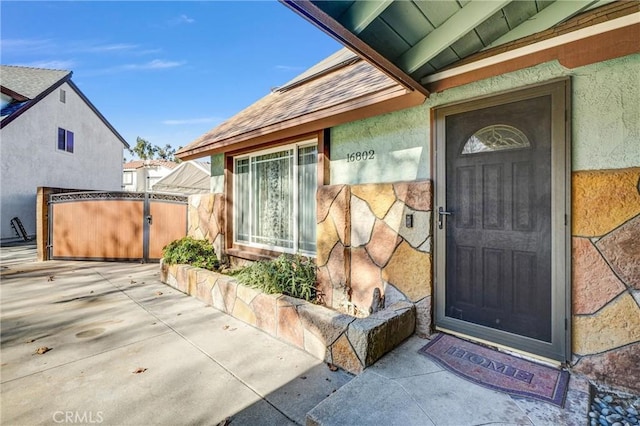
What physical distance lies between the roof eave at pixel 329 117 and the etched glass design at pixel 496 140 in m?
0.68

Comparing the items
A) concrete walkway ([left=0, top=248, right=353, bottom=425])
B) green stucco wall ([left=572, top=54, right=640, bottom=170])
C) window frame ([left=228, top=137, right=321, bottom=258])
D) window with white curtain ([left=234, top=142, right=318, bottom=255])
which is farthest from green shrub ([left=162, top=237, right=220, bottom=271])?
green stucco wall ([left=572, top=54, right=640, bottom=170])

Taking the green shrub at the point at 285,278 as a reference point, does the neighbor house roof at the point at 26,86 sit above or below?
above

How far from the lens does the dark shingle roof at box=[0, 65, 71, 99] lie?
41.4 ft

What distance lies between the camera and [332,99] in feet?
12.4

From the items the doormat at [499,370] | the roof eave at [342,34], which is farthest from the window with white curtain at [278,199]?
the doormat at [499,370]

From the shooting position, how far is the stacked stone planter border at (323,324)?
2592 millimetres

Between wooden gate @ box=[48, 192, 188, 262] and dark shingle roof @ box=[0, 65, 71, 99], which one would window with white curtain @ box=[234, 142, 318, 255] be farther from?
dark shingle roof @ box=[0, 65, 71, 99]

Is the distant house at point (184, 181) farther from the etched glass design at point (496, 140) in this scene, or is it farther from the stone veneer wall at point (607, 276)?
the stone veneer wall at point (607, 276)

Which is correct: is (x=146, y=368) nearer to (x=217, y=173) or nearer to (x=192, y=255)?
(x=192, y=255)

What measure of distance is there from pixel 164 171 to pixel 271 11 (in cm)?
2346

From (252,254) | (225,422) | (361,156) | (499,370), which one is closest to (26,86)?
(252,254)

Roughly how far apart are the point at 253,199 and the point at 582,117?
4.82m

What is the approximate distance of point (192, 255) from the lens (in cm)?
570

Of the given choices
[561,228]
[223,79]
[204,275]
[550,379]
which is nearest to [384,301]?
[550,379]
